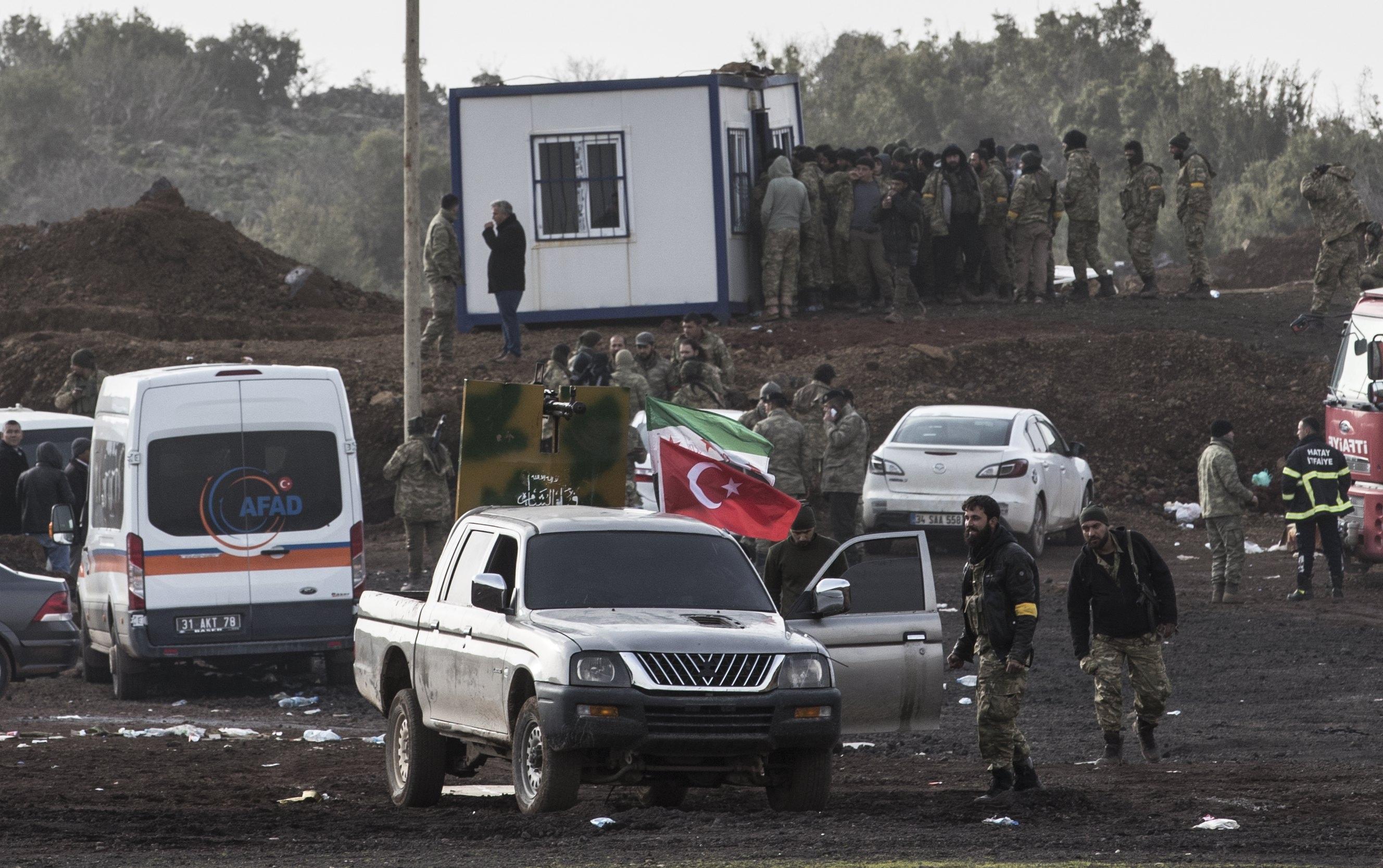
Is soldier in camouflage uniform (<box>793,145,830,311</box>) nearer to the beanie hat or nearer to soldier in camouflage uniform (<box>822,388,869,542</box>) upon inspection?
soldier in camouflage uniform (<box>822,388,869,542</box>)

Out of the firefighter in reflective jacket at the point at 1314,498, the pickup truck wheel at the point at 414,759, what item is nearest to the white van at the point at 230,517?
the pickup truck wheel at the point at 414,759

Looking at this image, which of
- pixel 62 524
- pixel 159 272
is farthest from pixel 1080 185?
pixel 159 272

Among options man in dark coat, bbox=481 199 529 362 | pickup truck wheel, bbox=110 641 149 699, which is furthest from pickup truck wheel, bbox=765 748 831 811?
man in dark coat, bbox=481 199 529 362

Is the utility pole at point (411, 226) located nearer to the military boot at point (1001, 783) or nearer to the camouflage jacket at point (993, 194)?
the camouflage jacket at point (993, 194)

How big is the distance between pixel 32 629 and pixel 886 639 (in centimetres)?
724

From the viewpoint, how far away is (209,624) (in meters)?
14.7

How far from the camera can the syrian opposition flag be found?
1515 centimetres

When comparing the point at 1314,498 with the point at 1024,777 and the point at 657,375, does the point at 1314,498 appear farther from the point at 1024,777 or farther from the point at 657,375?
the point at 1024,777

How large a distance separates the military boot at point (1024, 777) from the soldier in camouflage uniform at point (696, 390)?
983 centimetres

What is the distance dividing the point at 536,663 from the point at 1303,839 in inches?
144

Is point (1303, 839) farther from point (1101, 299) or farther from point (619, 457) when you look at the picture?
point (1101, 299)

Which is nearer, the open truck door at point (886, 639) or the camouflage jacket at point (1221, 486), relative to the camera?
the open truck door at point (886, 639)

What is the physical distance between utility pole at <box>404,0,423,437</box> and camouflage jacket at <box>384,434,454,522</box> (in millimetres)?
1225

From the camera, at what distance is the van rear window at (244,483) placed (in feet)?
48.0
